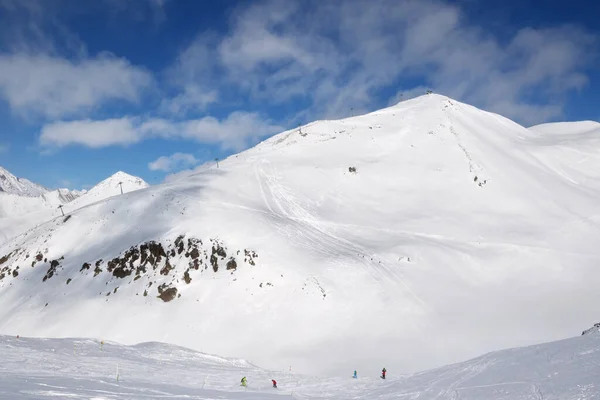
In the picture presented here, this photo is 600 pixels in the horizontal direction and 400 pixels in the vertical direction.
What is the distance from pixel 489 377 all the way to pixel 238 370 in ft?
57.3

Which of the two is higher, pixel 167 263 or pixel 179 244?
pixel 179 244

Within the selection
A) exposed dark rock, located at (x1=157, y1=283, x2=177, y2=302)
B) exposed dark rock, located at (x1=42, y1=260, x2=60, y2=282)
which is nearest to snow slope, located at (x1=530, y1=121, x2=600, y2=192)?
exposed dark rock, located at (x1=157, y1=283, x2=177, y2=302)

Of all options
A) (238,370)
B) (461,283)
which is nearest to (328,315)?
(238,370)

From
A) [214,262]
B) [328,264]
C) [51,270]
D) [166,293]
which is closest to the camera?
[166,293]

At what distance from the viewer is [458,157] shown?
256 feet

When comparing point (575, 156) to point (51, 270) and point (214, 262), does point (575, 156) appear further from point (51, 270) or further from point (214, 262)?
point (51, 270)

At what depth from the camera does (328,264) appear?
47.6 metres

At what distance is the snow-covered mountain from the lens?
39.0 metres

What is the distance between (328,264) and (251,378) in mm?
23147

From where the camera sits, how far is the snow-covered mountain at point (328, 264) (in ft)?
128

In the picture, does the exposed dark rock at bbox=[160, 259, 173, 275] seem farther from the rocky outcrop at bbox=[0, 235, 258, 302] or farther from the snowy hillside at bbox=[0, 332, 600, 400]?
the snowy hillside at bbox=[0, 332, 600, 400]

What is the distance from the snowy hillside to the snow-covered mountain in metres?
10.0

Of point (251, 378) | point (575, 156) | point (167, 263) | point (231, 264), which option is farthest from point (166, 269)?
point (575, 156)

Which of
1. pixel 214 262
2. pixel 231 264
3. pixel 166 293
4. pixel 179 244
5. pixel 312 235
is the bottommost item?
pixel 166 293
